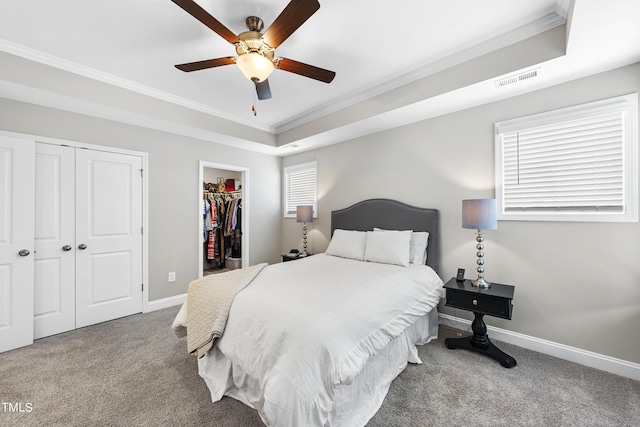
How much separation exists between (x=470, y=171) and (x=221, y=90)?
3007 millimetres

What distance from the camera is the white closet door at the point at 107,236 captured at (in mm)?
3076

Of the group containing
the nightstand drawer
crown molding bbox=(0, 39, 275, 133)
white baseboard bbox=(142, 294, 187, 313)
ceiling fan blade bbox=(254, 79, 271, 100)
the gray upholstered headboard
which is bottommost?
white baseboard bbox=(142, 294, 187, 313)

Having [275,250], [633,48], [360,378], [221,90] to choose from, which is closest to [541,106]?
[633,48]

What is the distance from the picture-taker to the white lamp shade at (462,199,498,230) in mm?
2455

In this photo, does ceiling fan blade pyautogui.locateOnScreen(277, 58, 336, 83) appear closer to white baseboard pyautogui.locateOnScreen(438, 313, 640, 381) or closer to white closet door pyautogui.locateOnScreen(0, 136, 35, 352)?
white closet door pyautogui.locateOnScreen(0, 136, 35, 352)

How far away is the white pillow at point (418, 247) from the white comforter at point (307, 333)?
0.54 m

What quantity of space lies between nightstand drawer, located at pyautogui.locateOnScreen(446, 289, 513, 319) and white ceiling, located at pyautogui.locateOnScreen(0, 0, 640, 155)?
193cm

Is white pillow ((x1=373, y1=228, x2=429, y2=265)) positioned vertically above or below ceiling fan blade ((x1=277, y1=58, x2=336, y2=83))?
below

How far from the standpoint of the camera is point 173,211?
3818 mm

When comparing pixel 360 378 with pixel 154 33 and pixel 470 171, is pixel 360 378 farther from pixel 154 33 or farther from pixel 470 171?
pixel 154 33

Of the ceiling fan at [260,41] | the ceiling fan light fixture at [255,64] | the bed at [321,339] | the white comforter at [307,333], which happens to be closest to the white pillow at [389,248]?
the bed at [321,339]

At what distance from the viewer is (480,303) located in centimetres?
238

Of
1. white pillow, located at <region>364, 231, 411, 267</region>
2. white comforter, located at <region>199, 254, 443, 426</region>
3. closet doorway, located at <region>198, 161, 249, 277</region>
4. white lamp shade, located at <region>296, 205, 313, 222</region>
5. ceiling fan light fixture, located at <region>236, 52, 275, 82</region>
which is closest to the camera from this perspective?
white comforter, located at <region>199, 254, 443, 426</region>

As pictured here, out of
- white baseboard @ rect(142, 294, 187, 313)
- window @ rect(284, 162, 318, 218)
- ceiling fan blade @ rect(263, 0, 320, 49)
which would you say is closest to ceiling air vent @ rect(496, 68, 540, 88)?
ceiling fan blade @ rect(263, 0, 320, 49)
